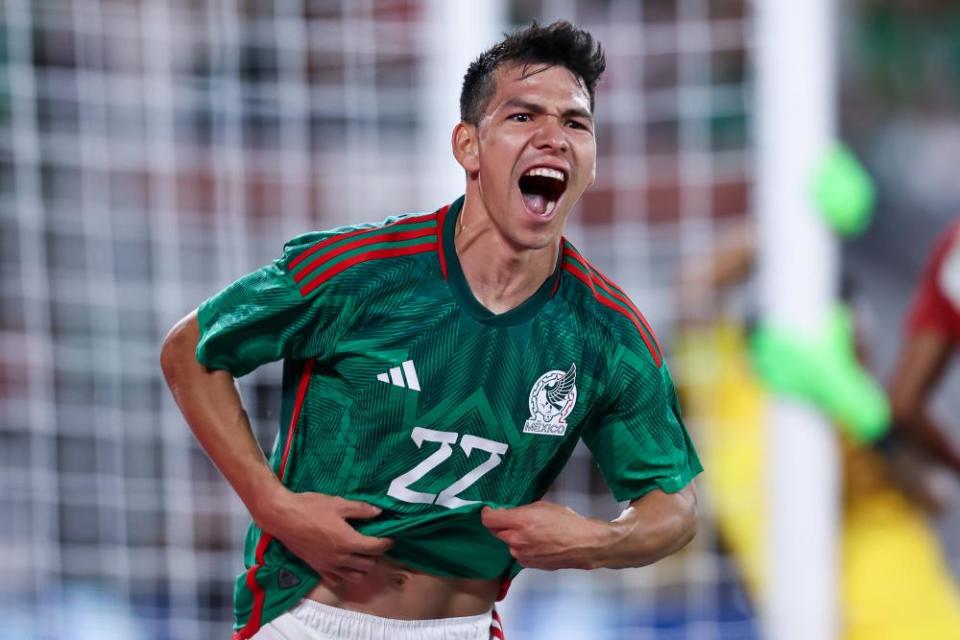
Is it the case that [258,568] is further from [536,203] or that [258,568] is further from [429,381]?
[536,203]

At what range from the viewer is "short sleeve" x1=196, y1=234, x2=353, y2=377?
5.48 ft

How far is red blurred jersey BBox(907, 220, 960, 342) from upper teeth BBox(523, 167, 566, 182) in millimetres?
2217

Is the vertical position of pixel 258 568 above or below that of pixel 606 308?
below

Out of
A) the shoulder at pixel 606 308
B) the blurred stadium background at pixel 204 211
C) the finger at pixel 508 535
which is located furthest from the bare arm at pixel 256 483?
the blurred stadium background at pixel 204 211

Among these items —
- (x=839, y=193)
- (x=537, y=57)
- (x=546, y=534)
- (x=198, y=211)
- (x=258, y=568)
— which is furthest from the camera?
(x=198, y=211)

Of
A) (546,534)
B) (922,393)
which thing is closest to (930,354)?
(922,393)

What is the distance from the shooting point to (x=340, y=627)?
1787 mm

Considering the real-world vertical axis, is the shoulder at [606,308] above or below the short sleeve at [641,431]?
above

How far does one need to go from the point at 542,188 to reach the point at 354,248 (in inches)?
10.8

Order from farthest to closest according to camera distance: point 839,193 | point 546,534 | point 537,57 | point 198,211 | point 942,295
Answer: point 198,211 < point 942,295 < point 839,193 < point 537,57 < point 546,534

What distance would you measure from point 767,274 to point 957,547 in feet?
5.67

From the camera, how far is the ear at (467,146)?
174cm

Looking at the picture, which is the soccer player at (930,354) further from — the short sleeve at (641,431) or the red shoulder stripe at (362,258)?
the red shoulder stripe at (362,258)

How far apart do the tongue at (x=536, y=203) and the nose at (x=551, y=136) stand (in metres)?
0.07
